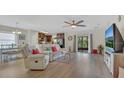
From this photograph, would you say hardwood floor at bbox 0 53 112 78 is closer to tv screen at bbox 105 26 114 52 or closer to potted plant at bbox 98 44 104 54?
tv screen at bbox 105 26 114 52

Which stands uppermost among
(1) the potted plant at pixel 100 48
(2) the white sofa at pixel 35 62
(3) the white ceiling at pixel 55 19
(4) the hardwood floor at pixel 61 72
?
(3) the white ceiling at pixel 55 19

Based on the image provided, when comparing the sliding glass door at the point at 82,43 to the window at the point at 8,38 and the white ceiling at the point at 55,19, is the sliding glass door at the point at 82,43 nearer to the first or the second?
the white ceiling at the point at 55,19

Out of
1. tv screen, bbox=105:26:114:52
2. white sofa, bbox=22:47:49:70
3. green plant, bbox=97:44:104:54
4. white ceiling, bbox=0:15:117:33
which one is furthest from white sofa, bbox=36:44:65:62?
tv screen, bbox=105:26:114:52

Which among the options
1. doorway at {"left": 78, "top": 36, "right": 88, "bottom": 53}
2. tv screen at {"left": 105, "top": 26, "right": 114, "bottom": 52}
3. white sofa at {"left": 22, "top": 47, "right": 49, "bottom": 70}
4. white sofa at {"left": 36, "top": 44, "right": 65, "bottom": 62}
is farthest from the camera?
white sofa at {"left": 36, "top": 44, "right": 65, "bottom": 62}

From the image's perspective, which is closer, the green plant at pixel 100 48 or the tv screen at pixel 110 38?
the tv screen at pixel 110 38

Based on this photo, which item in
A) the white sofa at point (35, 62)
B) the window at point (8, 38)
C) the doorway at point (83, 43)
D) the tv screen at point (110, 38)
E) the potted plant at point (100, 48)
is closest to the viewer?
the tv screen at point (110, 38)

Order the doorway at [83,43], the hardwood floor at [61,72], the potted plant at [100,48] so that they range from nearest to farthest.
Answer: the hardwood floor at [61,72]
the doorway at [83,43]
the potted plant at [100,48]

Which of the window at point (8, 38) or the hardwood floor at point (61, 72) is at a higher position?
the window at point (8, 38)

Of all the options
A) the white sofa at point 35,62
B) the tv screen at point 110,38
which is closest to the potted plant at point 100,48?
the tv screen at point 110,38
